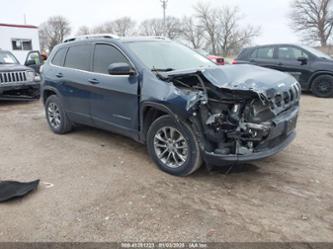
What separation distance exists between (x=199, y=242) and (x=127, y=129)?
2194 millimetres

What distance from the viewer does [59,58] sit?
5891mm

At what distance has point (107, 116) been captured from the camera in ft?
15.7

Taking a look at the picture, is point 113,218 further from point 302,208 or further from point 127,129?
point 302,208

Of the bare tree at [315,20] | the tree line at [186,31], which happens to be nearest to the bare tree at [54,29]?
the tree line at [186,31]

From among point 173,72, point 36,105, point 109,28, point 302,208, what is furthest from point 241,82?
point 109,28

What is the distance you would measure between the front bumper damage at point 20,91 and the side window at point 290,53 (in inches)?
307

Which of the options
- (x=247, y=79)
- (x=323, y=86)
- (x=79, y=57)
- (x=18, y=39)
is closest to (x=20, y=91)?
(x=79, y=57)

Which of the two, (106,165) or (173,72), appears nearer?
(173,72)

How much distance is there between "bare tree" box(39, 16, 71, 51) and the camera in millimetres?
61125

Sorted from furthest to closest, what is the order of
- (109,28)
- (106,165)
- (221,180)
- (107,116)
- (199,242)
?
(109,28) < (107,116) < (106,165) < (221,180) < (199,242)

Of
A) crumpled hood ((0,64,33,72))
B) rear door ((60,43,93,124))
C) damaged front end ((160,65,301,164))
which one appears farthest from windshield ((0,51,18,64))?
damaged front end ((160,65,301,164))

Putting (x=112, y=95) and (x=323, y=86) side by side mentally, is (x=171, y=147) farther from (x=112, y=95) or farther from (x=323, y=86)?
(x=323, y=86)

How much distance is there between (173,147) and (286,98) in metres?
1.52

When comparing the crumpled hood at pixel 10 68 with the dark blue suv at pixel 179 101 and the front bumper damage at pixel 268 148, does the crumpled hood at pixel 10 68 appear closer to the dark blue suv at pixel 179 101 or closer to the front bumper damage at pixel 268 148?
the dark blue suv at pixel 179 101
